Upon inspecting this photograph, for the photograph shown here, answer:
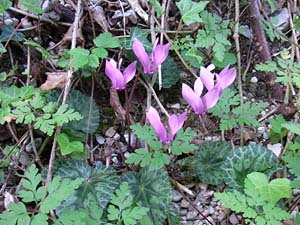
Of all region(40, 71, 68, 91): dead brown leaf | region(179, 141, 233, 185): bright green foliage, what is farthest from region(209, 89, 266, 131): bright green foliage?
region(40, 71, 68, 91): dead brown leaf

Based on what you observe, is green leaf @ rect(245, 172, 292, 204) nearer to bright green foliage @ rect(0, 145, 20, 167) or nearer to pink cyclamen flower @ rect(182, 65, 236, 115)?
pink cyclamen flower @ rect(182, 65, 236, 115)

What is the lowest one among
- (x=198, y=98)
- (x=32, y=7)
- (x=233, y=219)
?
(x=233, y=219)

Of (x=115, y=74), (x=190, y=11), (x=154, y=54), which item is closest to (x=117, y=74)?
(x=115, y=74)

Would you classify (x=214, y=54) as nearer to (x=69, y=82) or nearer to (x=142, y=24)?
(x=142, y=24)

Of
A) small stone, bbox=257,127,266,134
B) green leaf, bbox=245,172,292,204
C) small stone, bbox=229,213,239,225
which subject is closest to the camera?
green leaf, bbox=245,172,292,204

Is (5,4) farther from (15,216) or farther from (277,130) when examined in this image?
(277,130)
